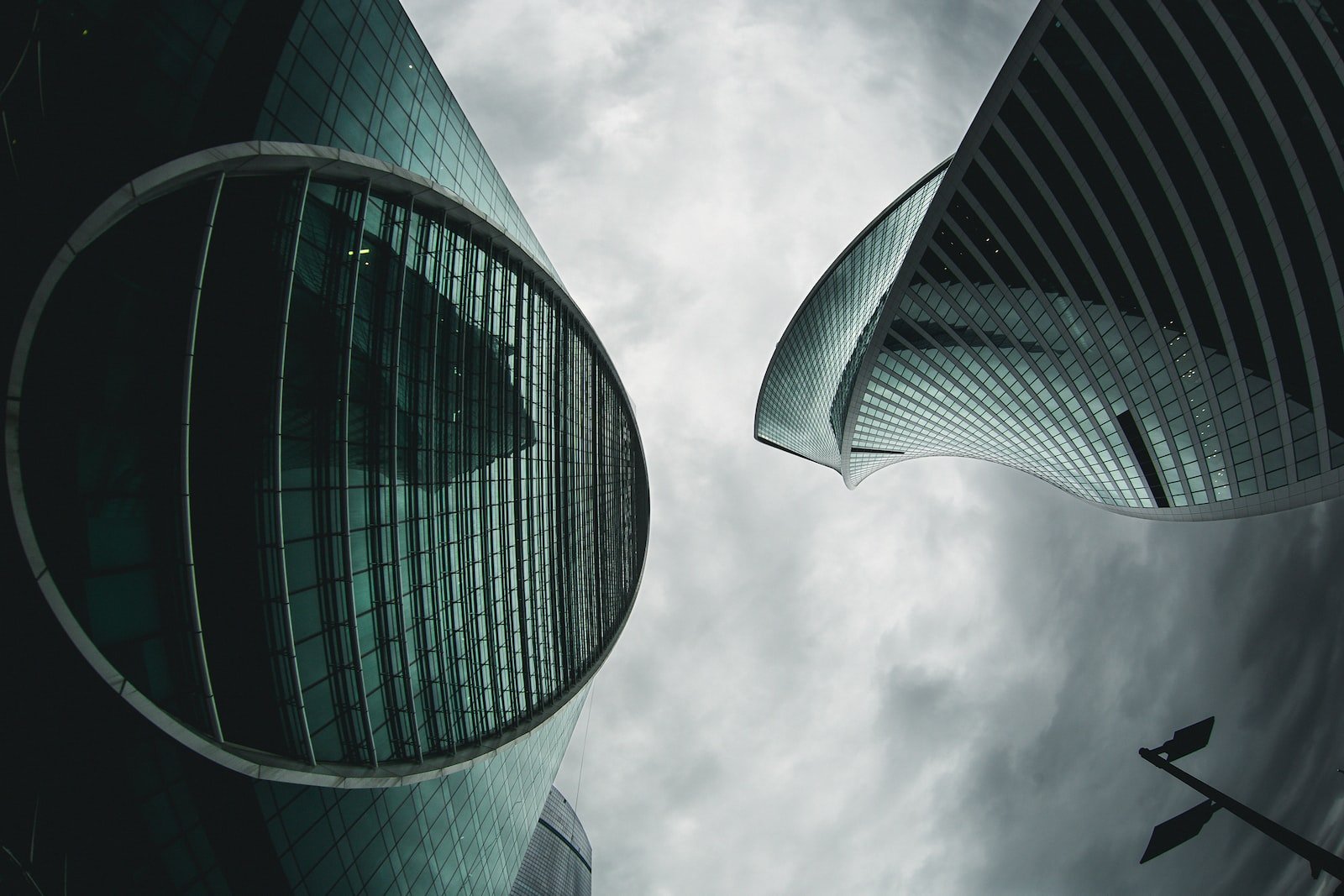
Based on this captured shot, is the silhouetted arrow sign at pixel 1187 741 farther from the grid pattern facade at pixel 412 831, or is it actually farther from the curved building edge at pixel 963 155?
the curved building edge at pixel 963 155

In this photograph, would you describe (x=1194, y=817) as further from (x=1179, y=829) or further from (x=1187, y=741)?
(x=1187, y=741)

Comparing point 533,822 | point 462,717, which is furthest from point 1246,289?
point 533,822

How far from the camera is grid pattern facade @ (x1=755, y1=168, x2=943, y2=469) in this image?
65250 millimetres

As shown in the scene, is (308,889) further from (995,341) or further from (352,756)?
(995,341)

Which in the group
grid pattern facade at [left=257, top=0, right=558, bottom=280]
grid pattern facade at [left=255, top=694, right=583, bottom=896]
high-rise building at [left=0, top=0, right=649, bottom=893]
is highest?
grid pattern facade at [left=257, top=0, right=558, bottom=280]

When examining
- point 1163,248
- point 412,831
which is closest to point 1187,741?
point 412,831

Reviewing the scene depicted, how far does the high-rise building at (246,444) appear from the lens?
11039 mm

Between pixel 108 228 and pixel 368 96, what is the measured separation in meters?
12.6

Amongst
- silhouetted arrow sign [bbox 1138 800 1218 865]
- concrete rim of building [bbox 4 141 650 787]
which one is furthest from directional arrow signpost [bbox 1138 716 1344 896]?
concrete rim of building [bbox 4 141 650 787]

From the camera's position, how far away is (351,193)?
19.4m

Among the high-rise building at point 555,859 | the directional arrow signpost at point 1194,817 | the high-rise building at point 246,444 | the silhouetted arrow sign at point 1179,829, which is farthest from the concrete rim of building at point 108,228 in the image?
the high-rise building at point 555,859

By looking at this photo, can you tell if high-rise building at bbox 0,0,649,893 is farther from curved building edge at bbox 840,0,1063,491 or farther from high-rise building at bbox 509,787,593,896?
high-rise building at bbox 509,787,593,896

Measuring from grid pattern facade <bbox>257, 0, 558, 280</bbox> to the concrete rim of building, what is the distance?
1067 millimetres

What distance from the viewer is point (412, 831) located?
23.6 m
